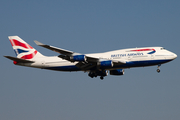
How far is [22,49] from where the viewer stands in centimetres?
5766

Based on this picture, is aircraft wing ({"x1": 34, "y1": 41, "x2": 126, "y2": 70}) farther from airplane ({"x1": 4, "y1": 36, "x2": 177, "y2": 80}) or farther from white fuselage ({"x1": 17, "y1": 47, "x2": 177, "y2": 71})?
white fuselage ({"x1": 17, "y1": 47, "x2": 177, "y2": 71})

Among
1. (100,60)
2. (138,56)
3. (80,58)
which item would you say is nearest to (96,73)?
(100,60)

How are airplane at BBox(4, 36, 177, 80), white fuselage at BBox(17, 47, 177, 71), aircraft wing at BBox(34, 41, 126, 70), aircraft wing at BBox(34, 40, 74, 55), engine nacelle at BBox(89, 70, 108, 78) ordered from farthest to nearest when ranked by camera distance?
engine nacelle at BBox(89, 70, 108, 78)
white fuselage at BBox(17, 47, 177, 71)
airplane at BBox(4, 36, 177, 80)
aircraft wing at BBox(34, 41, 126, 70)
aircraft wing at BBox(34, 40, 74, 55)

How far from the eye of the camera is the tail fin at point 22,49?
56.8 meters

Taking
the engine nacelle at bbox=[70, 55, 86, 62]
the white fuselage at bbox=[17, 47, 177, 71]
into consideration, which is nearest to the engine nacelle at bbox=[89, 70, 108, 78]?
the white fuselage at bbox=[17, 47, 177, 71]

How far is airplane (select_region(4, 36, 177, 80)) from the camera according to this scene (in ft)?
161

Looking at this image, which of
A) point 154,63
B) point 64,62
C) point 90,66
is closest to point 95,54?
point 90,66

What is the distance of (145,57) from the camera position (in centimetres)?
4962

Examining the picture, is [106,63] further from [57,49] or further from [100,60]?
[57,49]

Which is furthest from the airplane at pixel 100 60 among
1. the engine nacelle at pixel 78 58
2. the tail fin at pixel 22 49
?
the tail fin at pixel 22 49

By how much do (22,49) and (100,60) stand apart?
55.5 feet

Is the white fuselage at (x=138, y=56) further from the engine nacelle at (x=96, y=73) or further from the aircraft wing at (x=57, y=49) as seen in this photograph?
the aircraft wing at (x=57, y=49)

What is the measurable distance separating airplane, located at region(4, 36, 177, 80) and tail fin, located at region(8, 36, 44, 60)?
0.80 meters

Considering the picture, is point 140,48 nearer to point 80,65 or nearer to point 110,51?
point 110,51
